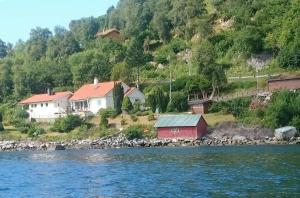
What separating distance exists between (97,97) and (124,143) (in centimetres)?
1943

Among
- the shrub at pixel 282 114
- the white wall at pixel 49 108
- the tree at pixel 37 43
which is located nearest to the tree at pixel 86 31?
the tree at pixel 37 43

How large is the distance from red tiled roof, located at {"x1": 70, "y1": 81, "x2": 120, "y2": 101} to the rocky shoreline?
1469cm

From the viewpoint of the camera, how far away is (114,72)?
3679 inches

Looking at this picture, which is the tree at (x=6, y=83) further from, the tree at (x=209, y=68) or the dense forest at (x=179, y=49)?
the tree at (x=209, y=68)

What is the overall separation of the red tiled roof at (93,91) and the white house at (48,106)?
203cm

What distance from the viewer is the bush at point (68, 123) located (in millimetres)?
79562

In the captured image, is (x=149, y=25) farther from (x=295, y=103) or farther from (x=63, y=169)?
(x=63, y=169)

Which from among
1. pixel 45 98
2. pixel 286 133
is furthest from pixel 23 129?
pixel 286 133

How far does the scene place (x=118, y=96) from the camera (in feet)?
275

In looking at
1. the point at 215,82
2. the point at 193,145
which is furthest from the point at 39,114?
the point at 193,145

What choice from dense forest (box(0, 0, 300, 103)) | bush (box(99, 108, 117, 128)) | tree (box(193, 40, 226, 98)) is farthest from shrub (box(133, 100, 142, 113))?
tree (box(193, 40, 226, 98))

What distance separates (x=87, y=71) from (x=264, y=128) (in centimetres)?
4252

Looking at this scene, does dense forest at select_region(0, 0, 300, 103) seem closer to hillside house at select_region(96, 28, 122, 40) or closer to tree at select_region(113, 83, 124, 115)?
hillside house at select_region(96, 28, 122, 40)

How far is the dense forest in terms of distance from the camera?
85.9 metres
